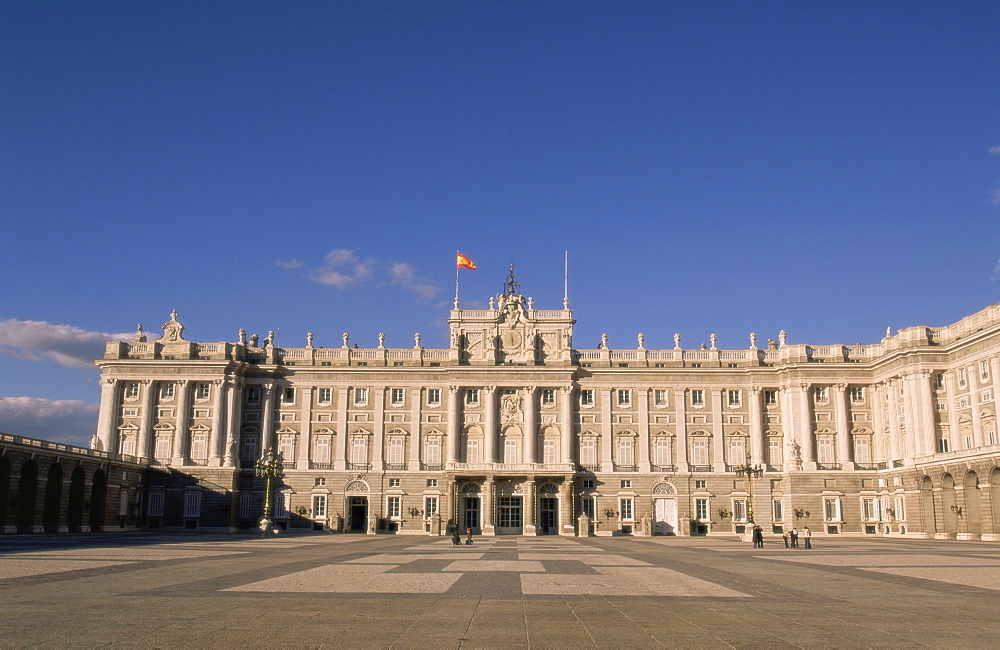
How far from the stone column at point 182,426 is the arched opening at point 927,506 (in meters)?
64.3

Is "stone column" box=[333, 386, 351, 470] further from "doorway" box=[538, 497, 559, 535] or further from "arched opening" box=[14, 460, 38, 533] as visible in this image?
"arched opening" box=[14, 460, 38, 533]

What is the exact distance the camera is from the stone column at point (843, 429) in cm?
8062

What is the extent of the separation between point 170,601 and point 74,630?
4.40 meters

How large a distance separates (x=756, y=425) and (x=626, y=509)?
48.0 ft

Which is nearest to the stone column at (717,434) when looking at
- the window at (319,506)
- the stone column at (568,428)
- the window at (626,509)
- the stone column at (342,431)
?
the window at (626,509)

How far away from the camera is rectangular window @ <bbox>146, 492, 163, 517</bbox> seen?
80.2m

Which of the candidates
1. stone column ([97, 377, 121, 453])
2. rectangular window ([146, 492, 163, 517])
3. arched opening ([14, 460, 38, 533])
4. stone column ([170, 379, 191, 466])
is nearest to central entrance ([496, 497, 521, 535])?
stone column ([170, 379, 191, 466])

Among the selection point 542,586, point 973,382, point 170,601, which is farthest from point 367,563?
point 973,382

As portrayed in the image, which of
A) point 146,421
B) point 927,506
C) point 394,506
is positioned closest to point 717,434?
point 927,506

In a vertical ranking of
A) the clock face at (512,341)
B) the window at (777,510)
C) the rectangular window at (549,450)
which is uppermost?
the clock face at (512,341)

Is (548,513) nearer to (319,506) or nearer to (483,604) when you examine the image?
(319,506)

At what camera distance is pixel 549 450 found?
8419 centimetres

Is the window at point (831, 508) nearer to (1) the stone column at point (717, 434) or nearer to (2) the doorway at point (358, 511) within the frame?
(1) the stone column at point (717, 434)

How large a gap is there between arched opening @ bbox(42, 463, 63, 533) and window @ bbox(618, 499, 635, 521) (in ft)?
156
